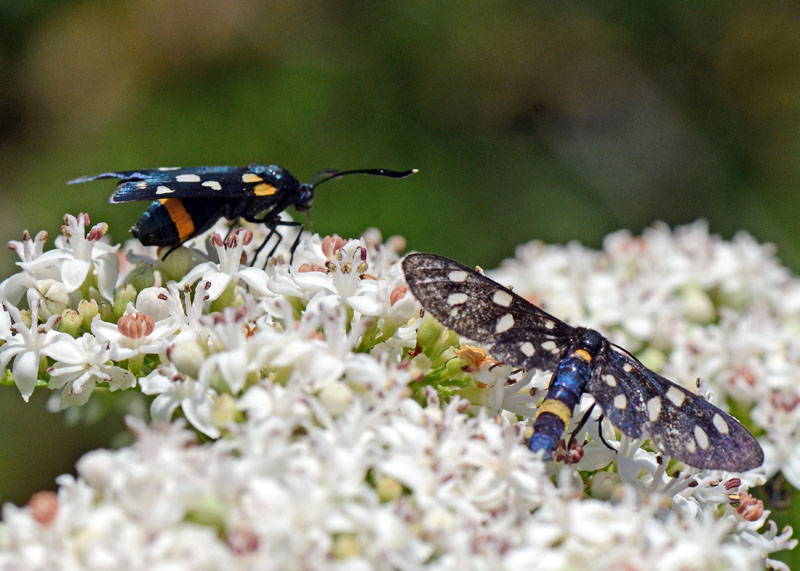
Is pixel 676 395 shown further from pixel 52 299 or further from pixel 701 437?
pixel 52 299

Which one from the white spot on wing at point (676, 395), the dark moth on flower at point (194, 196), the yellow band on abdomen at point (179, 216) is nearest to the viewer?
the white spot on wing at point (676, 395)

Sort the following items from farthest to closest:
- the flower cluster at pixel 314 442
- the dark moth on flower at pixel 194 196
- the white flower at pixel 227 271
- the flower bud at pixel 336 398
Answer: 1. the dark moth on flower at pixel 194 196
2. the white flower at pixel 227 271
3. the flower bud at pixel 336 398
4. the flower cluster at pixel 314 442

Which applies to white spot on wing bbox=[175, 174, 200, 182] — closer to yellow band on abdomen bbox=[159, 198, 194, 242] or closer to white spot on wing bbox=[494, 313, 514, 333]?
yellow band on abdomen bbox=[159, 198, 194, 242]

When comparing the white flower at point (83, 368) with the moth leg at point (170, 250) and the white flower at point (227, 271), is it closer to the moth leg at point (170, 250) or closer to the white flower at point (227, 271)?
the white flower at point (227, 271)

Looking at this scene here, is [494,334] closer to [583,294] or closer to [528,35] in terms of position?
[583,294]

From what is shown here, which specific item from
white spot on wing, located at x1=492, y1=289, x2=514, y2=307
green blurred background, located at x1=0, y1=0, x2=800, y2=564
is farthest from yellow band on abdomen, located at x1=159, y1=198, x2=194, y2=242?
green blurred background, located at x1=0, y1=0, x2=800, y2=564

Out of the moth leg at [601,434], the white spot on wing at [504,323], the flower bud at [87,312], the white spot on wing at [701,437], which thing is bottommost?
the flower bud at [87,312]

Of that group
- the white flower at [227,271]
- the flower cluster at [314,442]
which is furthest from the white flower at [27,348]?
the white flower at [227,271]
